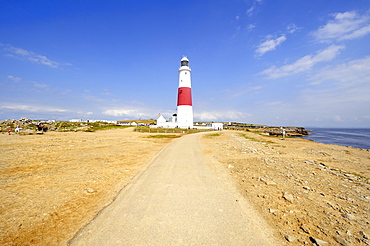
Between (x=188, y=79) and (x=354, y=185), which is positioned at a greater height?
(x=188, y=79)

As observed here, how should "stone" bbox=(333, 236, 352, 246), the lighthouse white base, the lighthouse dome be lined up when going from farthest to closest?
the lighthouse dome → the lighthouse white base → "stone" bbox=(333, 236, 352, 246)

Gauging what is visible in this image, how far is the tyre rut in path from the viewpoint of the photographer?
3.78m

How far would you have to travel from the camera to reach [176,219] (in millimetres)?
4578

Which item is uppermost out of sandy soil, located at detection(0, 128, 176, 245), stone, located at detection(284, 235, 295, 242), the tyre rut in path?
sandy soil, located at detection(0, 128, 176, 245)

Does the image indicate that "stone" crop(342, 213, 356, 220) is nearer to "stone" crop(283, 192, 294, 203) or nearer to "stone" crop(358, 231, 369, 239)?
"stone" crop(358, 231, 369, 239)

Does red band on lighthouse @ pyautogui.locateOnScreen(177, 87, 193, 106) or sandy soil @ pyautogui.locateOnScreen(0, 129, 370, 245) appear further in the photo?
red band on lighthouse @ pyautogui.locateOnScreen(177, 87, 193, 106)

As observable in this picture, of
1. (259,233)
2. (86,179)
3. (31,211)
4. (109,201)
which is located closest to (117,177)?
(86,179)

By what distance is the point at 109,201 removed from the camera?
18.9 feet

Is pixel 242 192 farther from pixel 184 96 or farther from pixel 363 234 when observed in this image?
pixel 184 96

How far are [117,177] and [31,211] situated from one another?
3.65 meters

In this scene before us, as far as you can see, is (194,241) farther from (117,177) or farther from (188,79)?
(188,79)

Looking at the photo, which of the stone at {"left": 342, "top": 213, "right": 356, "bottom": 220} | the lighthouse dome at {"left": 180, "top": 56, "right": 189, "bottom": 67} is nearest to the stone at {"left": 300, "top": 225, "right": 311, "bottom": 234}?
the stone at {"left": 342, "top": 213, "right": 356, "bottom": 220}

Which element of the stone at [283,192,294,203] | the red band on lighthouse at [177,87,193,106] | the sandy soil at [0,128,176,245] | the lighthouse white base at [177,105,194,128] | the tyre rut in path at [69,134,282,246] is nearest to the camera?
the tyre rut in path at [69,134,282,246]

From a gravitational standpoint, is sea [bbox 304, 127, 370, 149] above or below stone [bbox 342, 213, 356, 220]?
below
